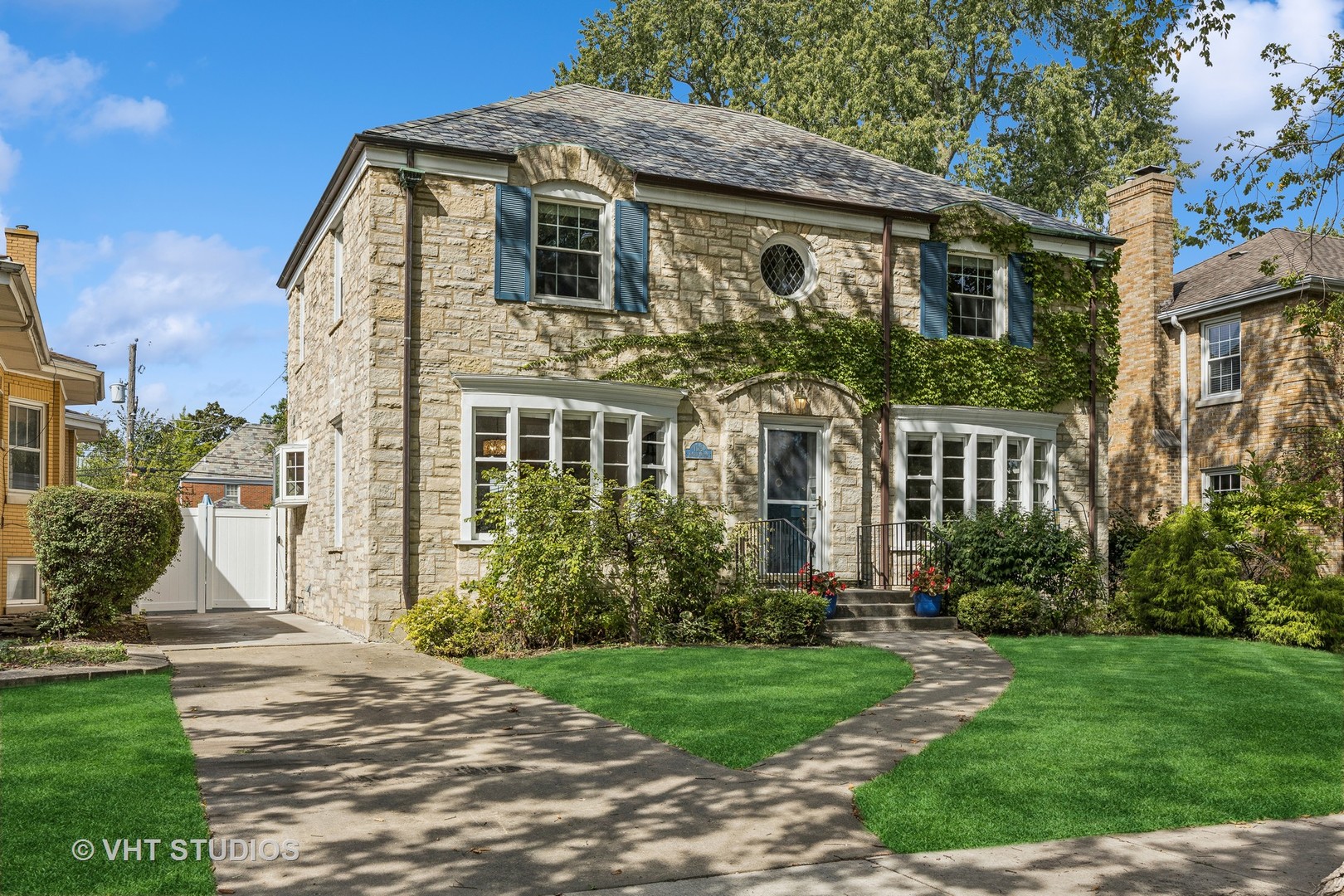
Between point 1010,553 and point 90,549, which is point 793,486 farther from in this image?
point 90,549

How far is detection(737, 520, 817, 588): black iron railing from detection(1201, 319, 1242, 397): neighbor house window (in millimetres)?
11115

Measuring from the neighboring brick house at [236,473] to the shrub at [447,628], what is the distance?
96.7 feet

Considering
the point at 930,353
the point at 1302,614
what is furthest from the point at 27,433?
the point at 1302,614

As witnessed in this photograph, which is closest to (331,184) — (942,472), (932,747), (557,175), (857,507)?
(557,175)

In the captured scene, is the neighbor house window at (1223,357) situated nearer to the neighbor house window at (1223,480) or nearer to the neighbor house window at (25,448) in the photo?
the neighbor house window at (1223,480)

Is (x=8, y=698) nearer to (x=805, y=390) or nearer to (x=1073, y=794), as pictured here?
(x=1073, y=794)

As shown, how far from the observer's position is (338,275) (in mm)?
16156

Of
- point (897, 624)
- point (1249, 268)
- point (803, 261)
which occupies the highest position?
point (1249, 268)

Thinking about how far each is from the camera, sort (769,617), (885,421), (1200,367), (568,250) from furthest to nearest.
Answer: (1200,367) < (885,421) < (568,250) < (769,617)

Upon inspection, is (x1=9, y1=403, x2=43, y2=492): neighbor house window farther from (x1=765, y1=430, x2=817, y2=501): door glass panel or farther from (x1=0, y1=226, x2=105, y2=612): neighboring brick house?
(x1=765, y1=430, x2=817, y2=501): door glass panel

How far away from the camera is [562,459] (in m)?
14.3

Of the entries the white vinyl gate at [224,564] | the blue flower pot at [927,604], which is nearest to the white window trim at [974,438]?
the blue flower pot at [927,604]

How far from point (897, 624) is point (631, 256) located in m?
6.33

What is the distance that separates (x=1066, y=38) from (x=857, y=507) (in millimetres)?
22992
